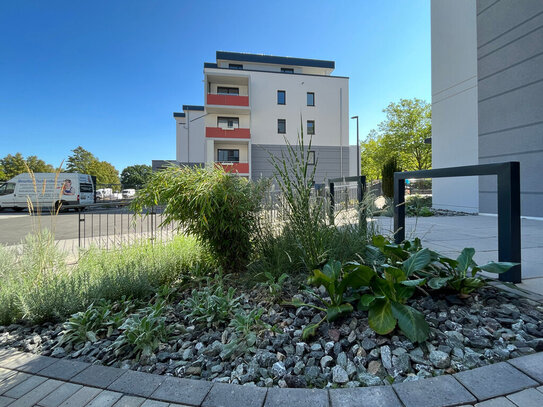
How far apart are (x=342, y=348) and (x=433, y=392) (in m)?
0.49

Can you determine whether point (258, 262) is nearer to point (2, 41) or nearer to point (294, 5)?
point (294, 5)

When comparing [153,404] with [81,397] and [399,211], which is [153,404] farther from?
[399,211]

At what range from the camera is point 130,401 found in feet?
4.10

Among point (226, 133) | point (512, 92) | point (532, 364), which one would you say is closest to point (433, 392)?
point (532, 364)

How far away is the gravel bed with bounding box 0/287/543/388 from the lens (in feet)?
4.52

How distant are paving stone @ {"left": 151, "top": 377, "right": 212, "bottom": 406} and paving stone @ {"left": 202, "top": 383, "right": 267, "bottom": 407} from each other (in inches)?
1.6

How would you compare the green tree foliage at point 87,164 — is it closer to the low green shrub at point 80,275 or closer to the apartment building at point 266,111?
the apartment building at point 266,111

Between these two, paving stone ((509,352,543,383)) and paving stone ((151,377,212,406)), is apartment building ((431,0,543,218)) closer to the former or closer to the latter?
paving stone ((509,352,543,383))

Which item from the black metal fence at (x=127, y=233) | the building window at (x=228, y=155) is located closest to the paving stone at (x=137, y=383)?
the black metal fence at (x=127, y=233)

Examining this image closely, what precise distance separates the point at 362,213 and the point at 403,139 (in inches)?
919

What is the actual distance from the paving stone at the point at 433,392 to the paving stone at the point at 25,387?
6.01 ft

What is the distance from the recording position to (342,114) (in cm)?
2238

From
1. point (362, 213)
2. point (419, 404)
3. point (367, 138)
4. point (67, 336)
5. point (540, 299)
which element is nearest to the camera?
point (419, 404)

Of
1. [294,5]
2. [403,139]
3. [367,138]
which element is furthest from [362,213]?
→ [367,138]
